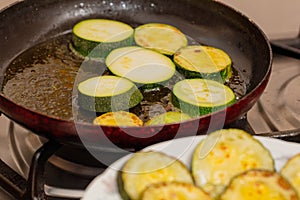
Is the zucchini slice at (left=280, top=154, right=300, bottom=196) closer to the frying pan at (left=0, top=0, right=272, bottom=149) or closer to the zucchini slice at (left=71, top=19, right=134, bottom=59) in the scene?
the frying pan at (left=0, top=0, right=272, bottom=149)

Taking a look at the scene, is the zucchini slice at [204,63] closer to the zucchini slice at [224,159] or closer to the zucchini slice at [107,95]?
the zucchini slice at [107,95]

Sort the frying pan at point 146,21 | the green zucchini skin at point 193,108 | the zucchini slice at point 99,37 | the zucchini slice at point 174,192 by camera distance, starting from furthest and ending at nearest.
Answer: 1. the zucchini slice at point 99,37
2. the green zucchini skin at point 193,108
3. the frying pan at point 146,21
4. the zucchini slice at point 174,192

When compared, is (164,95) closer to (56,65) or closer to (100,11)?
(56,65)

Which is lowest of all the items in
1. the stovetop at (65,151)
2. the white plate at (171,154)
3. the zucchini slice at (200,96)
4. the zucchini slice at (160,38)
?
the stovetop at (65,151)

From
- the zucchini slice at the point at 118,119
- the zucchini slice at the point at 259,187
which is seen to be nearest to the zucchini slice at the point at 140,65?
the zucchini slice at the point at 118,119

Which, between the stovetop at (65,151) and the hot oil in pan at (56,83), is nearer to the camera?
the stovetop at (65,151)

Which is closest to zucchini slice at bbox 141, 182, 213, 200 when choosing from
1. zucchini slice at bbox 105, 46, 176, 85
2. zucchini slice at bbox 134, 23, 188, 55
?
zucchini slice at bbox 105, 46, 176, 85

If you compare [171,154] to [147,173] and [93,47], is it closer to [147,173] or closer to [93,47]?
[147,173]
